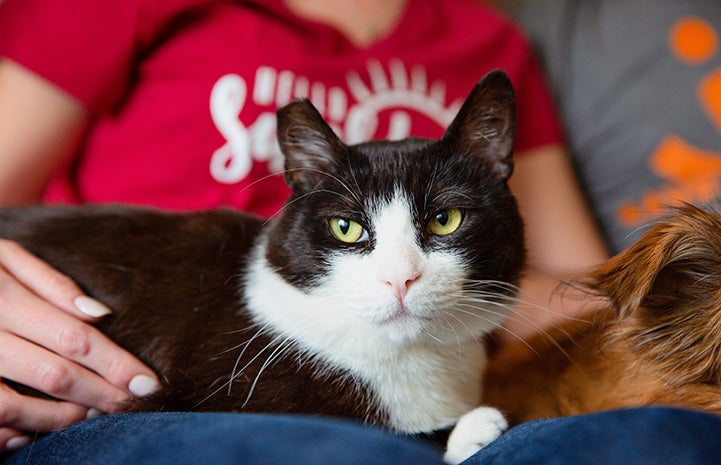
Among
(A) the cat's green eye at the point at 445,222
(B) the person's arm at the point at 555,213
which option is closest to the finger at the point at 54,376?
(A) the cat's green eye at the point at 445,222

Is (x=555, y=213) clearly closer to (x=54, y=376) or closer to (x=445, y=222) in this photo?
(x=445, y=222)

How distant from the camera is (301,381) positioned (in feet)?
3.13

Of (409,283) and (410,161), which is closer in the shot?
(409,283)

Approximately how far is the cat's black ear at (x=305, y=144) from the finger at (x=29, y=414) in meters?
0.48

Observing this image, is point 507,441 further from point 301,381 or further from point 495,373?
point 495,373

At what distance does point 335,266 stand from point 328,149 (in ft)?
0.60

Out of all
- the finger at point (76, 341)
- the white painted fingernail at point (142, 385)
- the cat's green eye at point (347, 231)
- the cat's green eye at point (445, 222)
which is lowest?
the white painted fingernail at point (142, 385)

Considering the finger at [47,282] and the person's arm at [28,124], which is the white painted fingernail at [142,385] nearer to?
the finger at [47,282]

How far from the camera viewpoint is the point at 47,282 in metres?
1.03

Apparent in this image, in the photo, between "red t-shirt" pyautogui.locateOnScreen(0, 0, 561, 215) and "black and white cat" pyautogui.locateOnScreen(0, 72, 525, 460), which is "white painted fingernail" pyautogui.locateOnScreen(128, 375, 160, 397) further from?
"red t-shirt" pyautogui.locateOnScreen(0, 0, 561, 215)

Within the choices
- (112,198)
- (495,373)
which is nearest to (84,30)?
(112,198)

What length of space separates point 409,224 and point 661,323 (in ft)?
1.28

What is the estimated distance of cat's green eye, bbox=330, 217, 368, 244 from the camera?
0.94 meters

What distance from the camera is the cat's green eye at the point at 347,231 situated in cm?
94
